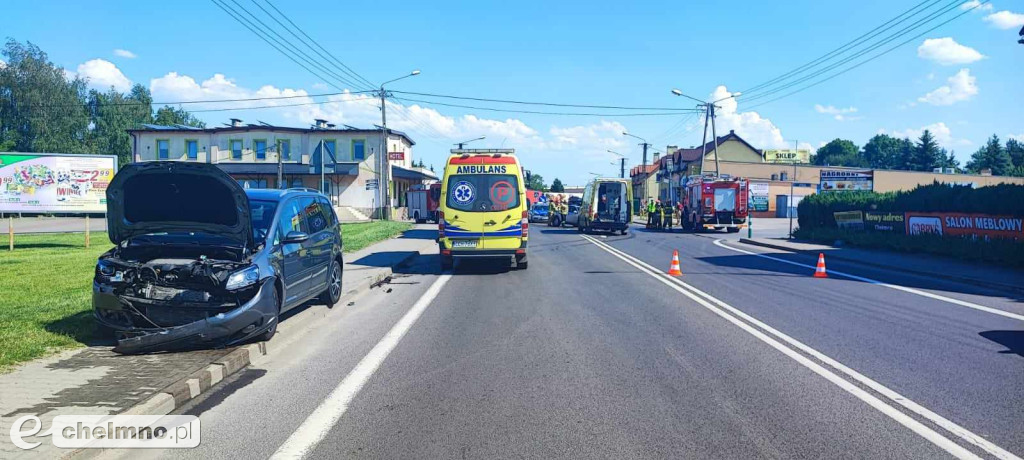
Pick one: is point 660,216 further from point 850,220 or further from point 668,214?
point 850,220

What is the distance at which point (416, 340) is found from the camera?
8.01 meters

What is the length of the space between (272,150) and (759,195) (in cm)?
4452

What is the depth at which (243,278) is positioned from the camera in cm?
710

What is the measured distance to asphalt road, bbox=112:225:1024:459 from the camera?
4488 millimetres

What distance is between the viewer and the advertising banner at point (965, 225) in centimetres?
1781

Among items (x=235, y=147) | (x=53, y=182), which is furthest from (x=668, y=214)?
(x=235, y=147)

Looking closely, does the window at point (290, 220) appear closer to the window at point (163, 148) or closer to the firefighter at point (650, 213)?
the firefighter at point (650, 213)

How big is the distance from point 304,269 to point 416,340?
6.79 ft

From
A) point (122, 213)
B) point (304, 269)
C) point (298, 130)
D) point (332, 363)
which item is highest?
point (298, 130)

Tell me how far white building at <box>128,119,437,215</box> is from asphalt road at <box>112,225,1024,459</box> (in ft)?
145


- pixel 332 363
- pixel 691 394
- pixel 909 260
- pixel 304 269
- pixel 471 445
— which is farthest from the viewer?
pixel 909 260

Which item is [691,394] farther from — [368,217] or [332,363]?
[368,217]

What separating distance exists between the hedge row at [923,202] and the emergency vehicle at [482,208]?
→ 43.5 ft

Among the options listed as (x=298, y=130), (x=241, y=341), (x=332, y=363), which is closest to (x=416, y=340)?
(x=332, y=363)
